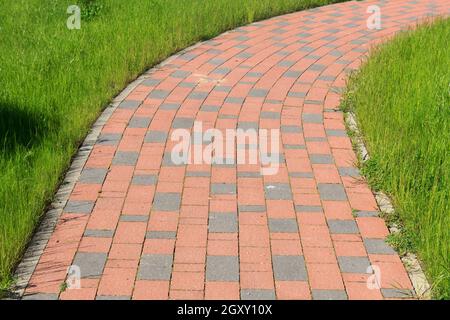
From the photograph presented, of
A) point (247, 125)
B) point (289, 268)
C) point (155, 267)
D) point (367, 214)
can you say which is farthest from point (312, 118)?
point (155, 267)

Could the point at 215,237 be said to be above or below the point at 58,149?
below

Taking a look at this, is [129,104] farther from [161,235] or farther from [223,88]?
[161,235]

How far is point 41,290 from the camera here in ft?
10.6

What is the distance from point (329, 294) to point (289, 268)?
1.00 feet

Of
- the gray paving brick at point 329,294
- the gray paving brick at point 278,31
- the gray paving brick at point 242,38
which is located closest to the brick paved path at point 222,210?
the gray paving brick at point 329,294

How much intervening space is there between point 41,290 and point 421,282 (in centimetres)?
208

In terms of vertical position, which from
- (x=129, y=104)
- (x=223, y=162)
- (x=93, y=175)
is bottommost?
(x=223, y=162)

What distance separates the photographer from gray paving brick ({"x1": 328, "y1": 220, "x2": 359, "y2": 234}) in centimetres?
387

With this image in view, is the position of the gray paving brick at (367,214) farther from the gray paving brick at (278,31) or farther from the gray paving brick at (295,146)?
the gray paving brick at (278,31)

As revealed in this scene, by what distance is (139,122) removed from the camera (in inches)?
216

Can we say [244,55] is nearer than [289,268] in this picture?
No

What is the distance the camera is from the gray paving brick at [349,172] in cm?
459

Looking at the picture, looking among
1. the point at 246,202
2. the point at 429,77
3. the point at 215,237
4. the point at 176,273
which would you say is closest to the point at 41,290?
the point at 176,273

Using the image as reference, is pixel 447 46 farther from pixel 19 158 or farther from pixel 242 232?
pixel 19 158
